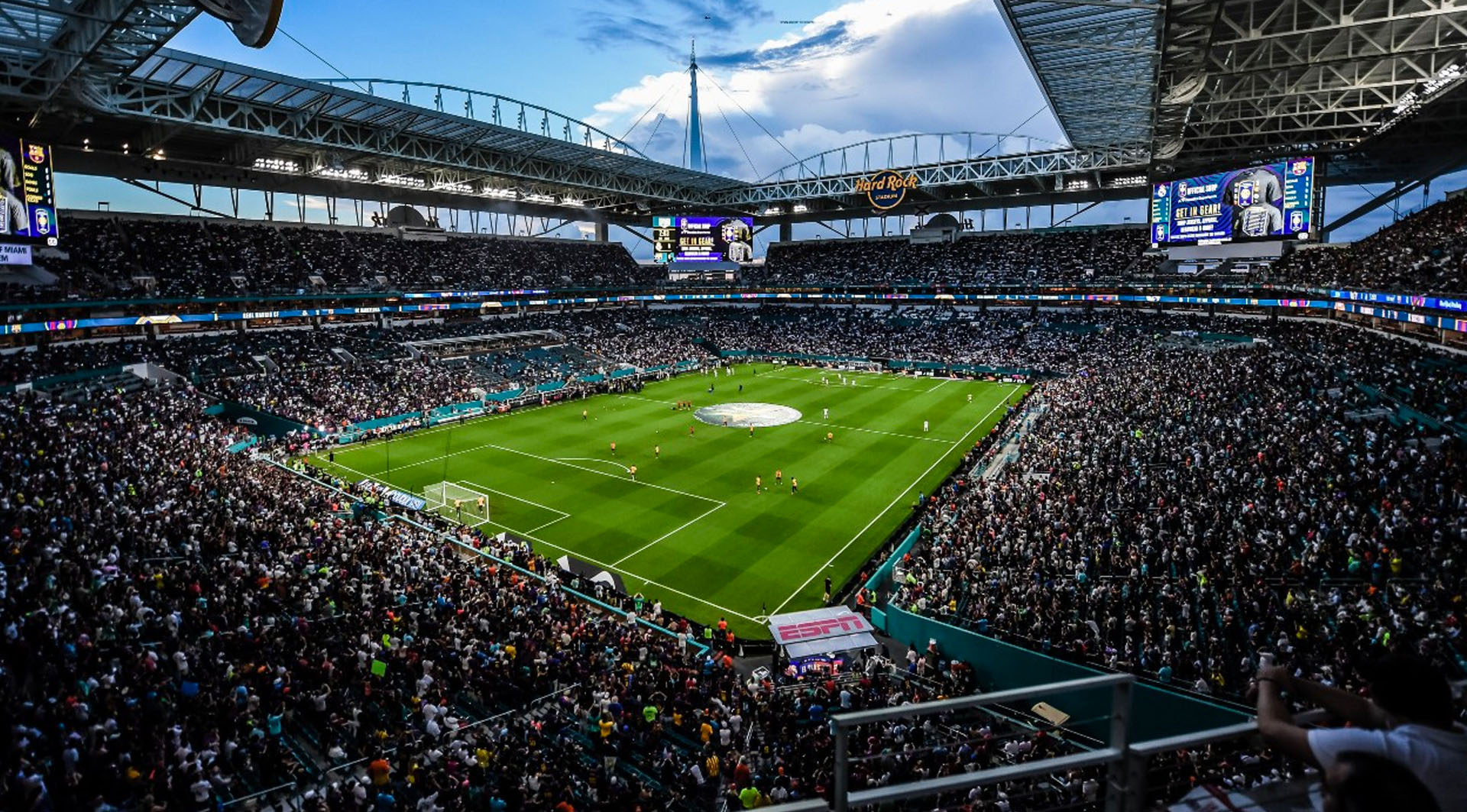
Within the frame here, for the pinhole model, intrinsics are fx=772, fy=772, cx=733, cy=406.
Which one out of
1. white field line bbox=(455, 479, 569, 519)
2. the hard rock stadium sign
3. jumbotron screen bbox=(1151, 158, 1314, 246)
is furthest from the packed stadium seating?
the hard rock stadium sign

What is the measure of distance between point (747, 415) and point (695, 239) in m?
34.9

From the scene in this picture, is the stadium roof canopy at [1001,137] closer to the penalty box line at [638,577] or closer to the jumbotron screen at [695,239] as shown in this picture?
the jumbotron screen at [695,239]

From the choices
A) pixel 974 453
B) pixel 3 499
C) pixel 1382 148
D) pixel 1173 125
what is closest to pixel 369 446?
pixel 3 499

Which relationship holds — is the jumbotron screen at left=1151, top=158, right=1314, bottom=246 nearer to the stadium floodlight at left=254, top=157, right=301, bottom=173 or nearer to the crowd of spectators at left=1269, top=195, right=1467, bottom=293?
the crowd of spectators at left=1269, top=195, right=1467, bottom=293

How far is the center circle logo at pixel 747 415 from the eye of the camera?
45.3m

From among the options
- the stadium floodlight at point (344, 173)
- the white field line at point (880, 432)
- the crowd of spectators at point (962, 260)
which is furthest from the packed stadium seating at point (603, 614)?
the crowd of spectators at point (962, 260)

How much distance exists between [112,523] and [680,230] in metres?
62.1

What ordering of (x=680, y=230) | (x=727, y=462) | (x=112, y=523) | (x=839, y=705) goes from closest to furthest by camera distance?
(x=839, y=705), (x=112, y=523), (x=727, y=462), (x=680, y=230)

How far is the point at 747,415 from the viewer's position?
46781 mm

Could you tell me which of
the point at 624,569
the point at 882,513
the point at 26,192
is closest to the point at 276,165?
the point at 26,192

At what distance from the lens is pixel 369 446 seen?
4044 cm

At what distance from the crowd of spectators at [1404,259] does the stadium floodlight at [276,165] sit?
209 feet

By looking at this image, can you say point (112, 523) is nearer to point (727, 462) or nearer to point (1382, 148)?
point (727, 462)

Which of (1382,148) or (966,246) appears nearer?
(1382,148)
